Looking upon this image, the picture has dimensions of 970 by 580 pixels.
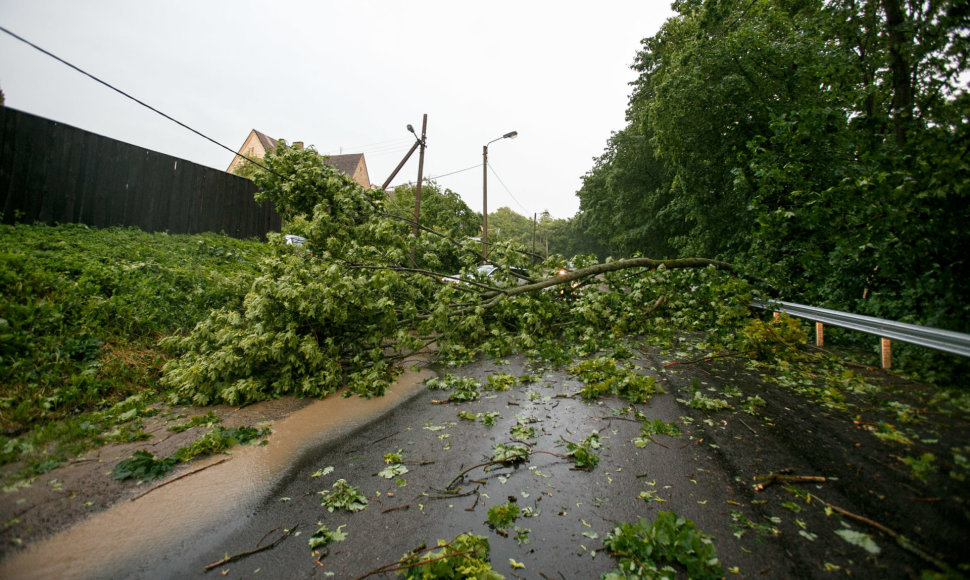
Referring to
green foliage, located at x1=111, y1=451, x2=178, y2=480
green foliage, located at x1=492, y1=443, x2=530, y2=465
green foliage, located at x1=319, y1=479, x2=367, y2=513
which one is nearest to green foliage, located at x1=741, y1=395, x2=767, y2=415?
green foliage, located at x1=492, y1=443, x2=530, y2=465

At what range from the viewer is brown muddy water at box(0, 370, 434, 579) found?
7.14ft

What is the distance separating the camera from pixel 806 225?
4984mm

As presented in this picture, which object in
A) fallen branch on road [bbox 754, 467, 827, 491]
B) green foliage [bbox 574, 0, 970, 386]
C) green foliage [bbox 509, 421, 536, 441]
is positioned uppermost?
green foliage [bbox 574, 0, 970, 386]

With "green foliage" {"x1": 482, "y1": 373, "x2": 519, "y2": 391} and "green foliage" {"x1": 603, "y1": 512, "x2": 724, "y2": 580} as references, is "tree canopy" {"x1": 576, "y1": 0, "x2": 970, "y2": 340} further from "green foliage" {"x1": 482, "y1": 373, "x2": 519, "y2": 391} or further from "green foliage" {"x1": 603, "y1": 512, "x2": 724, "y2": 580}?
"green foliage" {"x1": 482, "y1": 373, "x2": 519, "y2": 391}

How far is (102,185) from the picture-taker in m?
9.98

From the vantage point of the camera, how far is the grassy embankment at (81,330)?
378 centimetres

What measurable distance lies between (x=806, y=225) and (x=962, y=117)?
2378mm

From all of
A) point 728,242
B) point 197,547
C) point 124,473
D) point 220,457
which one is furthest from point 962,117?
point 728,242

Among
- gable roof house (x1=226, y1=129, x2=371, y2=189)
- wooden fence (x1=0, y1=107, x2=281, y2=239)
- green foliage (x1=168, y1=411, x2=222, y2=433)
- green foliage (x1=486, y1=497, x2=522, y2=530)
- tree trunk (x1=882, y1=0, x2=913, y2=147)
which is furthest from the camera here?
gable roof house (x1=226, y1=129, x2=371, y2=189)

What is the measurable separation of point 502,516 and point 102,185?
42.1 feet

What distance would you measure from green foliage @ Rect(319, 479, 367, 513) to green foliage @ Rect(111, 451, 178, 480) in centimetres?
142

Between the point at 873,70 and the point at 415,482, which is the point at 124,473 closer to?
the point at 415,482

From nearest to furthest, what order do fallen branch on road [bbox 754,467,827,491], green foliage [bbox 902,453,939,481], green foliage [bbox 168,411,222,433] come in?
green foliage [bbox 902,453,939,481] < fallen branch on road [bbox 754,467,827,491] < green foliage [bbox 168,411,222,433]

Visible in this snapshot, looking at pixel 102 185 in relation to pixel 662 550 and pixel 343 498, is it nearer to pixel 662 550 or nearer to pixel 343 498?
pixel 343 498
